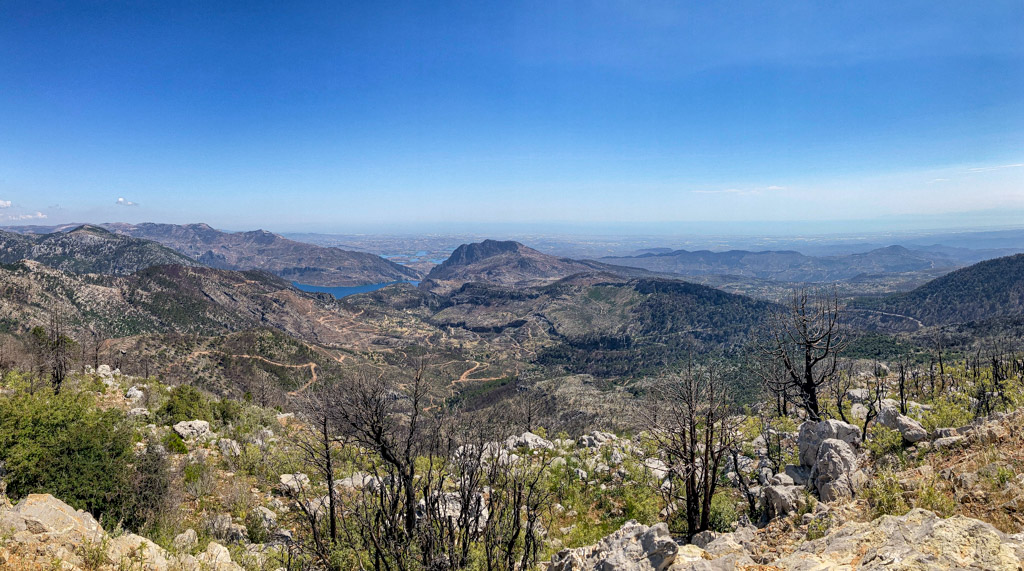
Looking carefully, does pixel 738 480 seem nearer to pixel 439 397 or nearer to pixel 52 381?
pixel 52 381

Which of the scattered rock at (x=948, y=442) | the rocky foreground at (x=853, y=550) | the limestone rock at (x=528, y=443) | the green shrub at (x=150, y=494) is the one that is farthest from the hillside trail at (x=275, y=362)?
the scattered rock at (x=948, y=442)

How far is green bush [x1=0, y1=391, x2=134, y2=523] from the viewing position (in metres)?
14.7

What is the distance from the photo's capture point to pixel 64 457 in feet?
50.6

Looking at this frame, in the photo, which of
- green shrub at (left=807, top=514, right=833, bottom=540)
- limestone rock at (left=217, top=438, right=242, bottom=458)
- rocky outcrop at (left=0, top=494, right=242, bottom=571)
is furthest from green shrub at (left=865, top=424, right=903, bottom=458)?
limestone rock at (left=217, top=438, right=242, bottom=458)

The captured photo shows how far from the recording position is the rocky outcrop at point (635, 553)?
820cm

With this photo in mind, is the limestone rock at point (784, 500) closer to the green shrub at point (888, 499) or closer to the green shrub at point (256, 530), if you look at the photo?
the green shrub at point (888, 499)

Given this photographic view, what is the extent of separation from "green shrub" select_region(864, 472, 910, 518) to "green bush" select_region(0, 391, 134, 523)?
24.5m

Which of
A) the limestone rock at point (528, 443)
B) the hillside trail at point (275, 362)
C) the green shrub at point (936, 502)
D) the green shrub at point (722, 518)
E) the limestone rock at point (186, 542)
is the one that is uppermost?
the green shrub at point (936, 502)

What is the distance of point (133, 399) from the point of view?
31.2 meters

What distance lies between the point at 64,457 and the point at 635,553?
21364mm

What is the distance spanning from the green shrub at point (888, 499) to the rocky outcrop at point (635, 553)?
494 cm

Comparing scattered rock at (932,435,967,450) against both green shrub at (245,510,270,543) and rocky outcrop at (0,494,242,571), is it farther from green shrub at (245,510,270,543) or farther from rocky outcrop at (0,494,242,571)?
green shrub at (245,510,270,543)

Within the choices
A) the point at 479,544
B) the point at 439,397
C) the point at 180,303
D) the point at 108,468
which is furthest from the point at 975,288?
the point at 180,303

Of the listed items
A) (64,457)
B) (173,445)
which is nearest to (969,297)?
(173,445)
